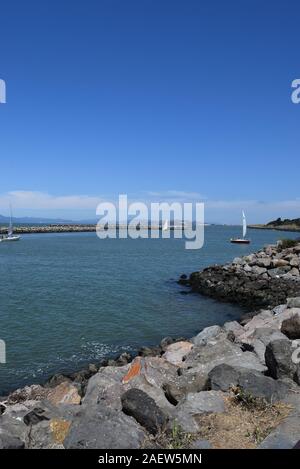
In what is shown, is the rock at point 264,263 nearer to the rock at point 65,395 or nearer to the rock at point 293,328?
the rock at point 293,328

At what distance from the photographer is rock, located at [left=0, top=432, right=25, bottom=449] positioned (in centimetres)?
575

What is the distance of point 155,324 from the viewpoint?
751 inches

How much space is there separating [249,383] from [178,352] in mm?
5622

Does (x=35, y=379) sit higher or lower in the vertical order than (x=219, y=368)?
lower

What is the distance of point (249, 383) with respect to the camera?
7.23 m

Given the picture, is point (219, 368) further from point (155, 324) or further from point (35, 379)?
point (155, 324)

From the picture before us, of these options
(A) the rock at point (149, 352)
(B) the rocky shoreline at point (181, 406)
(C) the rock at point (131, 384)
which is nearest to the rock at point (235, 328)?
(A) the rock at point (149, 352)

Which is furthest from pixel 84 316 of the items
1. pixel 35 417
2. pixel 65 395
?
pixel 35 417

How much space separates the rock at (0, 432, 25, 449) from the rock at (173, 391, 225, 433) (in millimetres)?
2096

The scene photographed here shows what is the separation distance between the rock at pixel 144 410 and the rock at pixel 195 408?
0.81ft

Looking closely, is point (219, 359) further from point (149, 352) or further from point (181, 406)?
point (149, 352)

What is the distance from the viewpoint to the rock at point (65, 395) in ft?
30.6
